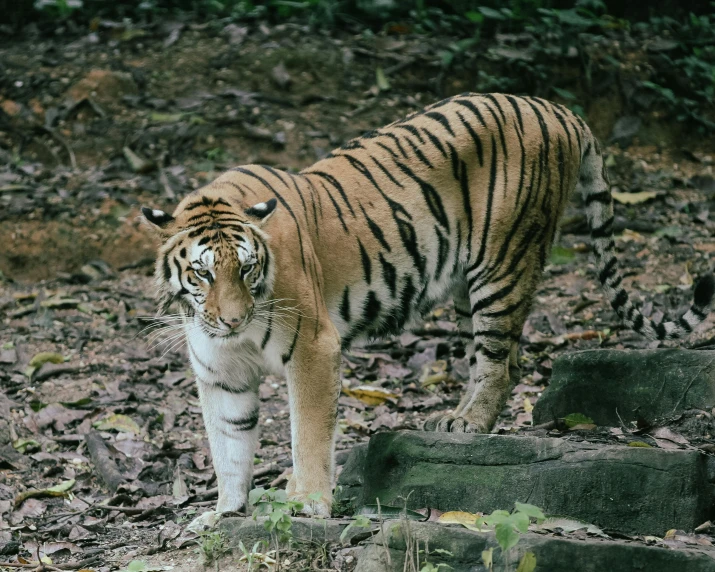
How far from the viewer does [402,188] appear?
493 centimetres

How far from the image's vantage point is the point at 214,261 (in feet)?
13.1

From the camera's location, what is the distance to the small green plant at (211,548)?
3.45m

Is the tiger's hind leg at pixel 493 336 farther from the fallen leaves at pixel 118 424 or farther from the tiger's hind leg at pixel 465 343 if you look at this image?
the fallen leaves at pixel 118 424

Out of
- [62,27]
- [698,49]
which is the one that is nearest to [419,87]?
[698,49]

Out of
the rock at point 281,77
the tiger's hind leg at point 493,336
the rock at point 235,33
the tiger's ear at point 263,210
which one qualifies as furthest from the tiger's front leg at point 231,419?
the rock at point 235,33

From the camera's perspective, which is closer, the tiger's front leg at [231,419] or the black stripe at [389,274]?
the tiger's front leg at [231,419]

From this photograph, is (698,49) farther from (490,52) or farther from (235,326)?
(235,326)

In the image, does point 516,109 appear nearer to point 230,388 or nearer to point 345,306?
point 345,306

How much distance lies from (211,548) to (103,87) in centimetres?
691

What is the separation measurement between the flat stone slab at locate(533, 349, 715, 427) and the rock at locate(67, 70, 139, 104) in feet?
20.2

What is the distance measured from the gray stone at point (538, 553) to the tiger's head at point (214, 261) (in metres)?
1.28

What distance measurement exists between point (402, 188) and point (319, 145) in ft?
13.4

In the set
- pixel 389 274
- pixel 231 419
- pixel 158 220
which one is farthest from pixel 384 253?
pixel 158 220

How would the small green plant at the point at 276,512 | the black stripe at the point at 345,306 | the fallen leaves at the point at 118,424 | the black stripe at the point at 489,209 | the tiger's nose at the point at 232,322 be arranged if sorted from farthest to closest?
the fallen leaves at the point at 118,424
the black stripe at the point at 489,209
the black stripe at the point at 345,306
the tiger's nose at the point at 232,322
the small green plant at the point at 276,512
